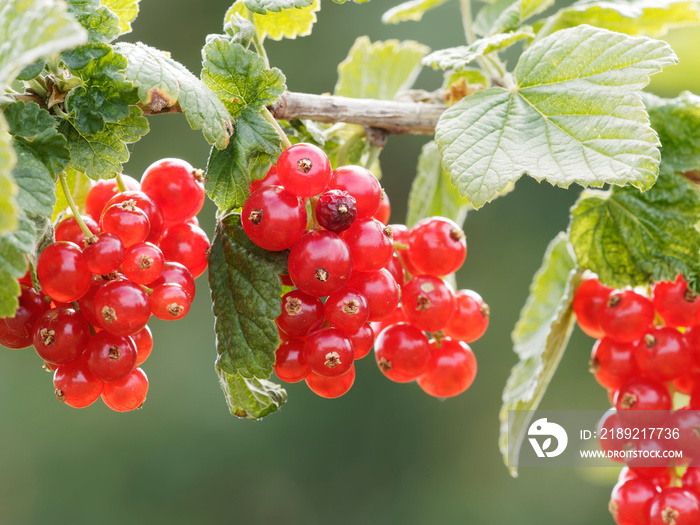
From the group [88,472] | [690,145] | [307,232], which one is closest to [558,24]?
[690,145]

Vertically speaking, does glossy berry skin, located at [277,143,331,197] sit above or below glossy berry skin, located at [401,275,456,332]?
above

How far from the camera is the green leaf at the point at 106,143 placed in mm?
826

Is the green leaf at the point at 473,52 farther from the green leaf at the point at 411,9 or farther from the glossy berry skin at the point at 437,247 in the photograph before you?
the green leaf at the point at 411,9

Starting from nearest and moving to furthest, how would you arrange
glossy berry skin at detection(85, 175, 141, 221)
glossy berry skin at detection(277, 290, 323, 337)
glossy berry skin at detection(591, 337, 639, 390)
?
1. glossy berry skin at detection(277, 290, 323, 337)
2. glossy berry skin at detection(85, 175, 141, 221)
3. glossy berry skin at detection(591, 337, 639, 390)

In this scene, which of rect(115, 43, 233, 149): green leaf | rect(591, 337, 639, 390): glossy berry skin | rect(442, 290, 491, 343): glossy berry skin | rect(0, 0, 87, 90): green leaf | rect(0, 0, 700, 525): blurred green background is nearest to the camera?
rect(0, 0, 87, 90): green leaf

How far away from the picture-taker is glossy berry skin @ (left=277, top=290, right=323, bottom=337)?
2.95ft

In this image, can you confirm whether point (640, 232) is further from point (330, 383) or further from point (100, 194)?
point (100, 194)

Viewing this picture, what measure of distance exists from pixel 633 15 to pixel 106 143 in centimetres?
95

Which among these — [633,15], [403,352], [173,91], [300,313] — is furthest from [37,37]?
[633,15]

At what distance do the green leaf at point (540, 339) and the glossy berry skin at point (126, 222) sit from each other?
2.43 ft

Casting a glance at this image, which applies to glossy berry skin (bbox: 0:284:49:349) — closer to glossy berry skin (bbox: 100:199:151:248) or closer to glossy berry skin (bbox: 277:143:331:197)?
glossy berry skin (bbox: 100:199:151:248)

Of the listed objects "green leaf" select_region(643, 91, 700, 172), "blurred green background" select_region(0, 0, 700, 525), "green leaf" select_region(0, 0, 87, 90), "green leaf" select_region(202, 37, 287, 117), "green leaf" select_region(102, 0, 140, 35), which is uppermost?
"green leaf" select_region(643, 91, 700, 172)

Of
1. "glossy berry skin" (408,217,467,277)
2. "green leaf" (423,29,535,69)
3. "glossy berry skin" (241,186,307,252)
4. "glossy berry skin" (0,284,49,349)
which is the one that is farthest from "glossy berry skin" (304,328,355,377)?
"green leaf" (423,29,535,69)

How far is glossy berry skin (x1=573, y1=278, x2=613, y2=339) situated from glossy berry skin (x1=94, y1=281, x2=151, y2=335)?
784 millimetres
